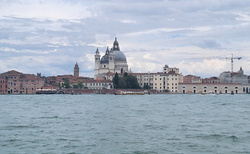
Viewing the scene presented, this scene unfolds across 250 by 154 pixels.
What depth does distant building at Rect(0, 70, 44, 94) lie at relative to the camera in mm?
92562

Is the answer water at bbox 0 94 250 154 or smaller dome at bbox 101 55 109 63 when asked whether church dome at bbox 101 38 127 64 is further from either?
water at bbox 0 94 250 154

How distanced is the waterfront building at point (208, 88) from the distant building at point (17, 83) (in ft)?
119

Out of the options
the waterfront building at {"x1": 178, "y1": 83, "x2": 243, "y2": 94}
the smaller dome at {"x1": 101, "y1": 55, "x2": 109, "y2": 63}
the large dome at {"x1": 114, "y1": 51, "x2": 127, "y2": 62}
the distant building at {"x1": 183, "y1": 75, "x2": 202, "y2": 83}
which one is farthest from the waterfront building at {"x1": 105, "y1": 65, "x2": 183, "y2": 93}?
the distant building at {"x1": 183, "y1": 75, "x2": 202, "y2": 83}

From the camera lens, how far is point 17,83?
304 ft

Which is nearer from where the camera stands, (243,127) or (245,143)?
(245,143)

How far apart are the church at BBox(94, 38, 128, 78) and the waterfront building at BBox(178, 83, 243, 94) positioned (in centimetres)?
1945

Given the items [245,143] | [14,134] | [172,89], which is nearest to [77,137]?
[14,134]

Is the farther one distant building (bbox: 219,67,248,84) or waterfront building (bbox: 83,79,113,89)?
distant building (bbox: 219,67,248,84)

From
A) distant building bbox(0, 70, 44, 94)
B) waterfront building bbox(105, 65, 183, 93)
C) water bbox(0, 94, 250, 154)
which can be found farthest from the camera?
waterfront building bbox(105, 65, 183, 93)

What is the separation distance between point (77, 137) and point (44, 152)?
3.01 m

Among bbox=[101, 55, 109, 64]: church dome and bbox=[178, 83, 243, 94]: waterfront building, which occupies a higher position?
bbox=[101, 55, 109, 64]: church dome

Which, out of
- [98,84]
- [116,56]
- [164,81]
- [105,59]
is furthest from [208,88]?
[105,59]

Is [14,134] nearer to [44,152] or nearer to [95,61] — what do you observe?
[44,152]

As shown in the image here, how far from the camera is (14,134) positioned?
1841cm
